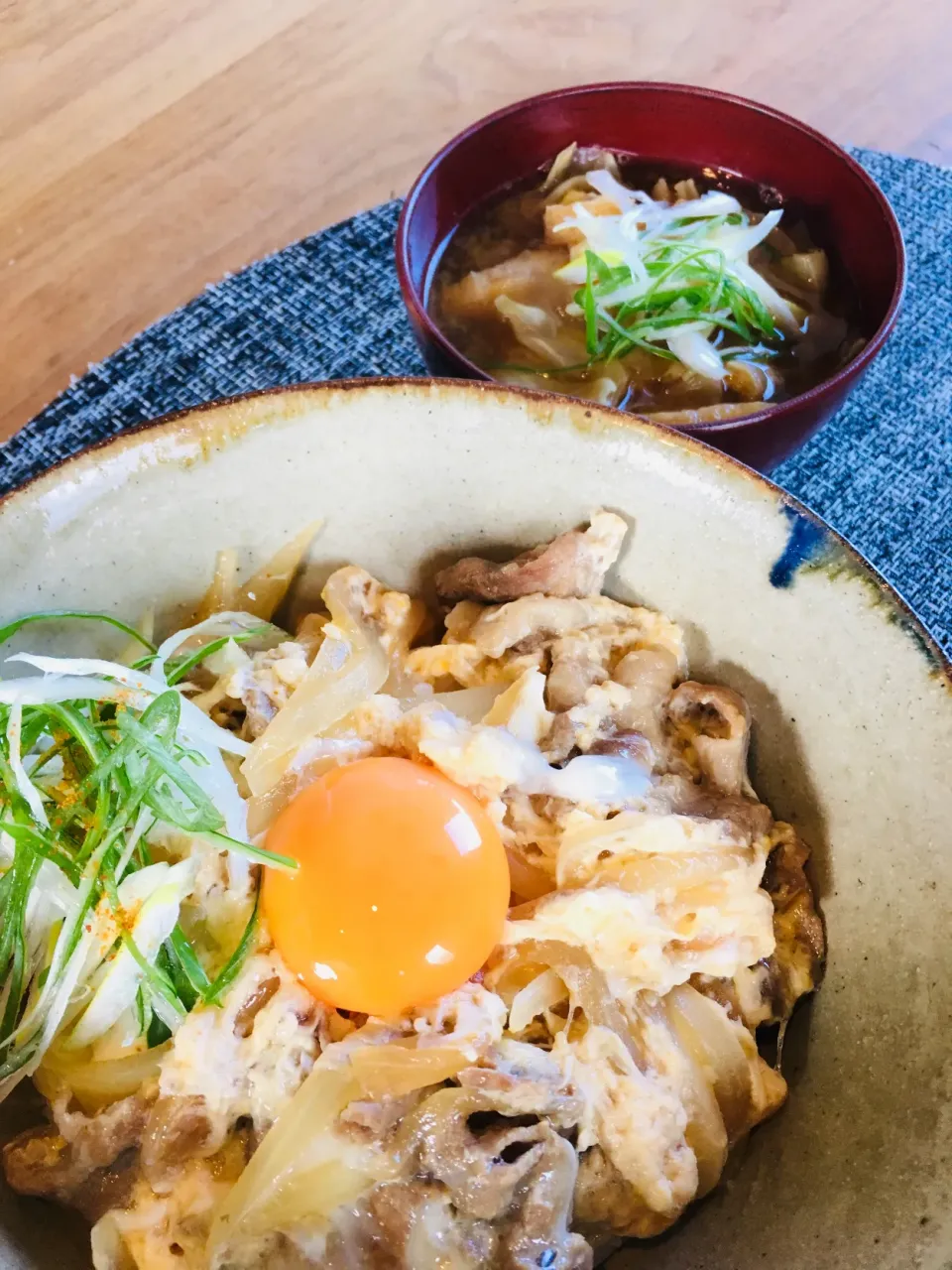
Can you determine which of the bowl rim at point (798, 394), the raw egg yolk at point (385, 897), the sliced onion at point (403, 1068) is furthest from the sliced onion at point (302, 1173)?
the bowl rim at point (798, 394)

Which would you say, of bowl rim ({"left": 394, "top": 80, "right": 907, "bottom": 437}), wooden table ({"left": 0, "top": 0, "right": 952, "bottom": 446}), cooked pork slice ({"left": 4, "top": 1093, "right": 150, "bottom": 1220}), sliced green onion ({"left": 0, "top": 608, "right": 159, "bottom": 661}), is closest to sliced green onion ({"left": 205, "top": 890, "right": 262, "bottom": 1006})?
cooked pork slice ({"left": 4, "top": 1093, "right": 150, "bottom": 1220})

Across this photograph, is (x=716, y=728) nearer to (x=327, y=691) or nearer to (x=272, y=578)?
(x=327, y=691)

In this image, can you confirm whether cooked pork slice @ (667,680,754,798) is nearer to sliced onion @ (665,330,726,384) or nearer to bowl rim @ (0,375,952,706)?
bowl rim @ (0,375,952,706)

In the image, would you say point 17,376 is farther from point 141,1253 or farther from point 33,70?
point 141,1253

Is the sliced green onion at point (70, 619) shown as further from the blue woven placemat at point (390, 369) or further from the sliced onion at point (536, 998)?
the sliced onion at point (536, 998)

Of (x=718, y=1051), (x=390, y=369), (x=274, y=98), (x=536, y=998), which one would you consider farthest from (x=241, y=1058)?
(x=274, y=98)
